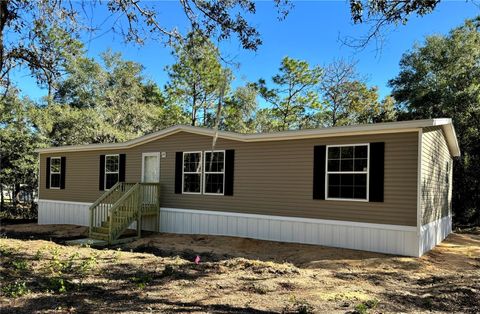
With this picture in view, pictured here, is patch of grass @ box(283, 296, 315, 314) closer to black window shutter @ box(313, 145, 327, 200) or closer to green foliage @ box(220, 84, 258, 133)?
black window shutter @ box(313, 145, 327, 200)

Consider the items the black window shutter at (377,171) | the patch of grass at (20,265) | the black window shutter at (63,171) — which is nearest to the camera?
the patch of grass at (20,265)

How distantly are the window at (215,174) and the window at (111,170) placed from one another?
12.8 ft

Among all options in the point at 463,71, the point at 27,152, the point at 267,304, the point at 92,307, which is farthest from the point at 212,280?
the point at 27,152

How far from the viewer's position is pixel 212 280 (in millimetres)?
5879

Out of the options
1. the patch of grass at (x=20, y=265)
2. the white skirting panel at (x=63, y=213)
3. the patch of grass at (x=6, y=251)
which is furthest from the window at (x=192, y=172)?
the patch of grass at (x=20, y=265)

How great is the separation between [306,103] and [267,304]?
22.8 metres

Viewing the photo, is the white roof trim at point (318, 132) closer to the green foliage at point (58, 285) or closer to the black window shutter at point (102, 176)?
the black window shutter at point (102, 176)

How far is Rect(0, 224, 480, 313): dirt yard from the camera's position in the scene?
4.57m

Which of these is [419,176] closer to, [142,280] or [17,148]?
[142,280]

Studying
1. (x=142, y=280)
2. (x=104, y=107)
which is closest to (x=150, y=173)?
(x=142, y=280)

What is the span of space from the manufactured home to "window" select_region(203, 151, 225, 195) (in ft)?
0.10

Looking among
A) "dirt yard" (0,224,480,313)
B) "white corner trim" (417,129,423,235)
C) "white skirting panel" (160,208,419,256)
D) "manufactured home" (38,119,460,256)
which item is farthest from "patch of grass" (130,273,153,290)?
"white corner trim" (417,129,423,235)

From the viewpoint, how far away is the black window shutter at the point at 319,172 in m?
9.33

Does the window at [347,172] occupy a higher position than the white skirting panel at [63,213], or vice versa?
the window at [347,172]
